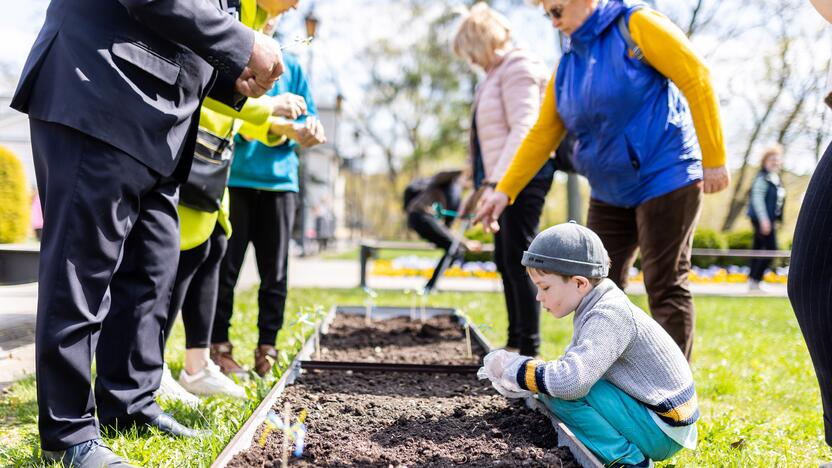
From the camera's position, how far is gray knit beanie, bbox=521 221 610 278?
6.93ft

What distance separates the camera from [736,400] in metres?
3.58

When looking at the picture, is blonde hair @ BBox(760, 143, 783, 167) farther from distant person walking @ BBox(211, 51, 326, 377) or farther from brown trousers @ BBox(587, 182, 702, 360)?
distant person walking @ BBox(211, 51, 326, 377)

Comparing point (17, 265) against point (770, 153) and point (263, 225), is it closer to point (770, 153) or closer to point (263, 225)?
point (263, 225)

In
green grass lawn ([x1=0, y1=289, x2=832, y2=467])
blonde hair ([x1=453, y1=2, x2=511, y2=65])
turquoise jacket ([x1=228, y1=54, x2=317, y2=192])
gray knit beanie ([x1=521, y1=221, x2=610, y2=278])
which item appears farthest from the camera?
blonde hair ([x1=453, y1=2, x2=511, y2=65])

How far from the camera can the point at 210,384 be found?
3.25 metres

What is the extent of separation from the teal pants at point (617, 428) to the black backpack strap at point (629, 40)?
144 cm

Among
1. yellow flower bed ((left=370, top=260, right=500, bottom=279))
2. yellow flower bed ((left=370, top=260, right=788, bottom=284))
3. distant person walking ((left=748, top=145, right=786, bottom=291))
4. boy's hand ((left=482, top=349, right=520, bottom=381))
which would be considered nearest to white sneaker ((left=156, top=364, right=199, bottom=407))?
boy's hand ((left=482, top=349, right=520, bottom=381))

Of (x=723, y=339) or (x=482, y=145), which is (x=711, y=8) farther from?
(x=482, y=145)

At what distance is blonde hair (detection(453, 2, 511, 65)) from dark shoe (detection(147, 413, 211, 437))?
2.85m

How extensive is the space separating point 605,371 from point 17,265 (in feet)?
9.37

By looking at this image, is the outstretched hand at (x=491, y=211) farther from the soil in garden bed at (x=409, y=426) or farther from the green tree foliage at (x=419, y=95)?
the green tree foliage at (x=419, y=95)

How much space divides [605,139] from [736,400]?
1.65 metres

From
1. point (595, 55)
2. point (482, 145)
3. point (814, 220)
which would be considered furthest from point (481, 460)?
point (482, 145)

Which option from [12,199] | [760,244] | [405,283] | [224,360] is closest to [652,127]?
[224,360]
